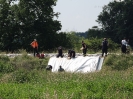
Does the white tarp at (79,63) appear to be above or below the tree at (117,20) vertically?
below

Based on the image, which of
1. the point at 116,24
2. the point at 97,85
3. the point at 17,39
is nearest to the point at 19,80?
the point at 97,85

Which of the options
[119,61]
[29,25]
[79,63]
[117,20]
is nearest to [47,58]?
[79,63]

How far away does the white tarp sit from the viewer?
1117 inches

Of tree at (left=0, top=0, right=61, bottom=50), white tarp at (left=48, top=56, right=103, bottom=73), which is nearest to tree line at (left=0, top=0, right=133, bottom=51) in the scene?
tree at (left=0, top=0, right=61, bottom=50)

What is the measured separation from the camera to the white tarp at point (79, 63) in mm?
28375

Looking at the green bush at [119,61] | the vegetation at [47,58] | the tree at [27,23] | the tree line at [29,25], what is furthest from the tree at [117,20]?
the green bush at [119,61]

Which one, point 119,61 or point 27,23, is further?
point 27,23

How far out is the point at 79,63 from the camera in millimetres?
29062

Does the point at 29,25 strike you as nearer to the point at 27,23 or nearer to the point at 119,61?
the point at 27,23

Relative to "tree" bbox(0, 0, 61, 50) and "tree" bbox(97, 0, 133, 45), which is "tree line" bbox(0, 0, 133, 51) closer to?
"tree" bbox(0, 0, 61, 50)

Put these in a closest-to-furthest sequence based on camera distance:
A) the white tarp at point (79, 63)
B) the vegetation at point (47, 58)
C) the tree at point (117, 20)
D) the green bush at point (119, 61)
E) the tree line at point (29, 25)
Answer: the vegetation at point (47, 58)
the green bush at point (119, 61)
the white tarp at point (79, 63)
the tree line at point (29, 25)
the tree at point (117, 20)

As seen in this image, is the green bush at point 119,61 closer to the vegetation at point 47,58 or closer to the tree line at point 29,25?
the vegetation at point 47,58

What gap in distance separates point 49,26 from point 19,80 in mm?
34886

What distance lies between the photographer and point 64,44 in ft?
178
